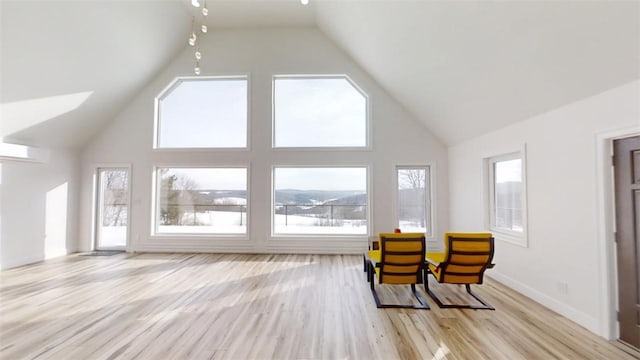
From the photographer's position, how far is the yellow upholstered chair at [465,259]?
136 inches

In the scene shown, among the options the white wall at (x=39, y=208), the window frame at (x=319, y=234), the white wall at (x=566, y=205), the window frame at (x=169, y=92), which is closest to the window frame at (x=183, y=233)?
the window frame at (x=169, y=92)

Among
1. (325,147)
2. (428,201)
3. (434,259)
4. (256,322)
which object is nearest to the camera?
(256,322)

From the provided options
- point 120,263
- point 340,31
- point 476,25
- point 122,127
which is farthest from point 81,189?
point 476,25

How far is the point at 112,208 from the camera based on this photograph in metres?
6.69

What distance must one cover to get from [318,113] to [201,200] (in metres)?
3.40

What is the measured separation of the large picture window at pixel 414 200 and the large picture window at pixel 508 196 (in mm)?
1602

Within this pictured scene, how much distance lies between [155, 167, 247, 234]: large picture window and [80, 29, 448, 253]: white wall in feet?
0.73

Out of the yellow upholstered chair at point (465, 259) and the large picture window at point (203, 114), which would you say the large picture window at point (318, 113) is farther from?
the yellow upholstered chair at point (465, 259)

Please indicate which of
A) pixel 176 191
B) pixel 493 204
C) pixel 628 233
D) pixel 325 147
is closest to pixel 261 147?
pixel 325 147

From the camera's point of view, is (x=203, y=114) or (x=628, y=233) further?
(x=203, y=114)

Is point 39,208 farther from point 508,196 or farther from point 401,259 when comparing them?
point 508,196

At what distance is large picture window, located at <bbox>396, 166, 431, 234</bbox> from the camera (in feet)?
20.9

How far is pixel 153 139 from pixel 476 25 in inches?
259

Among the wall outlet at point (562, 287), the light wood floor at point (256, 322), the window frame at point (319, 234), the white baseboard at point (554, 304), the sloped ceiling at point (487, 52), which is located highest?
the sloped ceiling at point (487, 52)
